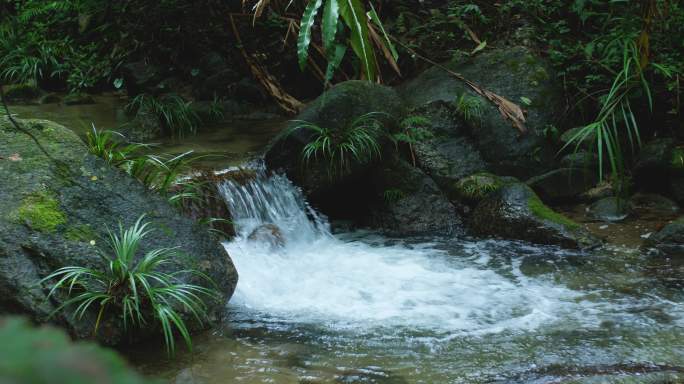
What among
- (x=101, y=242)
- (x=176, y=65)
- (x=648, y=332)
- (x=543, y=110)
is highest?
(x=176, y=65)

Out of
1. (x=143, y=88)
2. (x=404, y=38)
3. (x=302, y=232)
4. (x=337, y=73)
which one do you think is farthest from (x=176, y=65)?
(x=302, y=232)

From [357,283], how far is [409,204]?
1.61 m

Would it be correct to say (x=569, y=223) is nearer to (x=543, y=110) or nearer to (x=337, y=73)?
(x=543, y=110)

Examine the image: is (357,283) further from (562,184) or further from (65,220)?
(562,184)

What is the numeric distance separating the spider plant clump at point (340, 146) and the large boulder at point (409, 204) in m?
0.26

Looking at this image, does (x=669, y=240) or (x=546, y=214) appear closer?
(x=669, y=240)

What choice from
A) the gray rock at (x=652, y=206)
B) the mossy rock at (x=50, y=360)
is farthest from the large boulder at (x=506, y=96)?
the mossy rock at (x=50, y=360)

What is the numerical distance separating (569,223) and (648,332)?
1.83 m

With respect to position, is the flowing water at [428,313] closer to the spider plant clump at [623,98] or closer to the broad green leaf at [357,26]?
the spider plant clump at [623,98]

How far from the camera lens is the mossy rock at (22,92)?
882 centimetres

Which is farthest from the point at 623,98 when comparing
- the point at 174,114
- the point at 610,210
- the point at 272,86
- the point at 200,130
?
the point at 174,114

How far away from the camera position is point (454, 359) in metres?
3.45

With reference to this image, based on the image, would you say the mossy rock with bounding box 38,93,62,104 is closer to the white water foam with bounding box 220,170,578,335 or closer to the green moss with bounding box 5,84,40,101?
the green moss with bounding box 5,84,40,101

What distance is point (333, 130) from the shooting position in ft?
20.4
